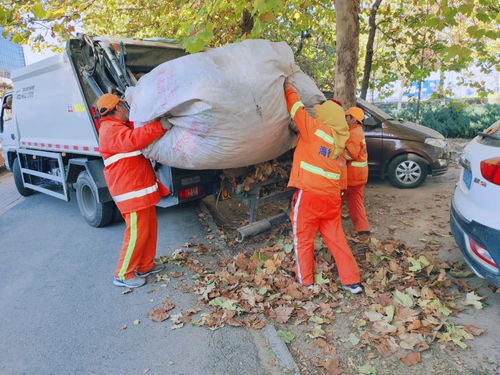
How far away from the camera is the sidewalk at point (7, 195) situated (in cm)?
768

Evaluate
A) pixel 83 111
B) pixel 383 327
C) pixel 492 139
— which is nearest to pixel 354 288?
pixel 383 327

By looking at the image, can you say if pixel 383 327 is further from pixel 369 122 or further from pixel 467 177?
pixel 369 122

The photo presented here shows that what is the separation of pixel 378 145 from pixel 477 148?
4110 millimetres

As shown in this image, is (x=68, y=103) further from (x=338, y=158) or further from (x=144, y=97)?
(x=338, y=158)

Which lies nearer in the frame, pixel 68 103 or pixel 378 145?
pixel 68 103

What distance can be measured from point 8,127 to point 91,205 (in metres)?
3.74

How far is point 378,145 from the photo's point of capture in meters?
6.95

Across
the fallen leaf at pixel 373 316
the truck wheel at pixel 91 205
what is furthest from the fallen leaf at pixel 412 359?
the truck wheel at pixel 91 205

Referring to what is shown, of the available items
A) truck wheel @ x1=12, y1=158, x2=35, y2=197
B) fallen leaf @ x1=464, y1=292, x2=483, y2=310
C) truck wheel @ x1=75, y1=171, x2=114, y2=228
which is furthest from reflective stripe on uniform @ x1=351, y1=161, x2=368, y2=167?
truck wheel @ x1=12, y1=158, x2=35, y2=197

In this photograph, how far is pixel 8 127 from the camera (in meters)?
7.97

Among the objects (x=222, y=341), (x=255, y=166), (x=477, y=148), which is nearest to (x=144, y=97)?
(x=255, y=166)

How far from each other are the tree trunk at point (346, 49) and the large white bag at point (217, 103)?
5.60 feet

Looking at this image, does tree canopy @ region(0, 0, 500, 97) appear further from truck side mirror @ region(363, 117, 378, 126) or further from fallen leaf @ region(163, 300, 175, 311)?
fallen leaf @ region(163, 300, 175, 311)

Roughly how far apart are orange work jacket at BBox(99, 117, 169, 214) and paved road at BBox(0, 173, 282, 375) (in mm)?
867
